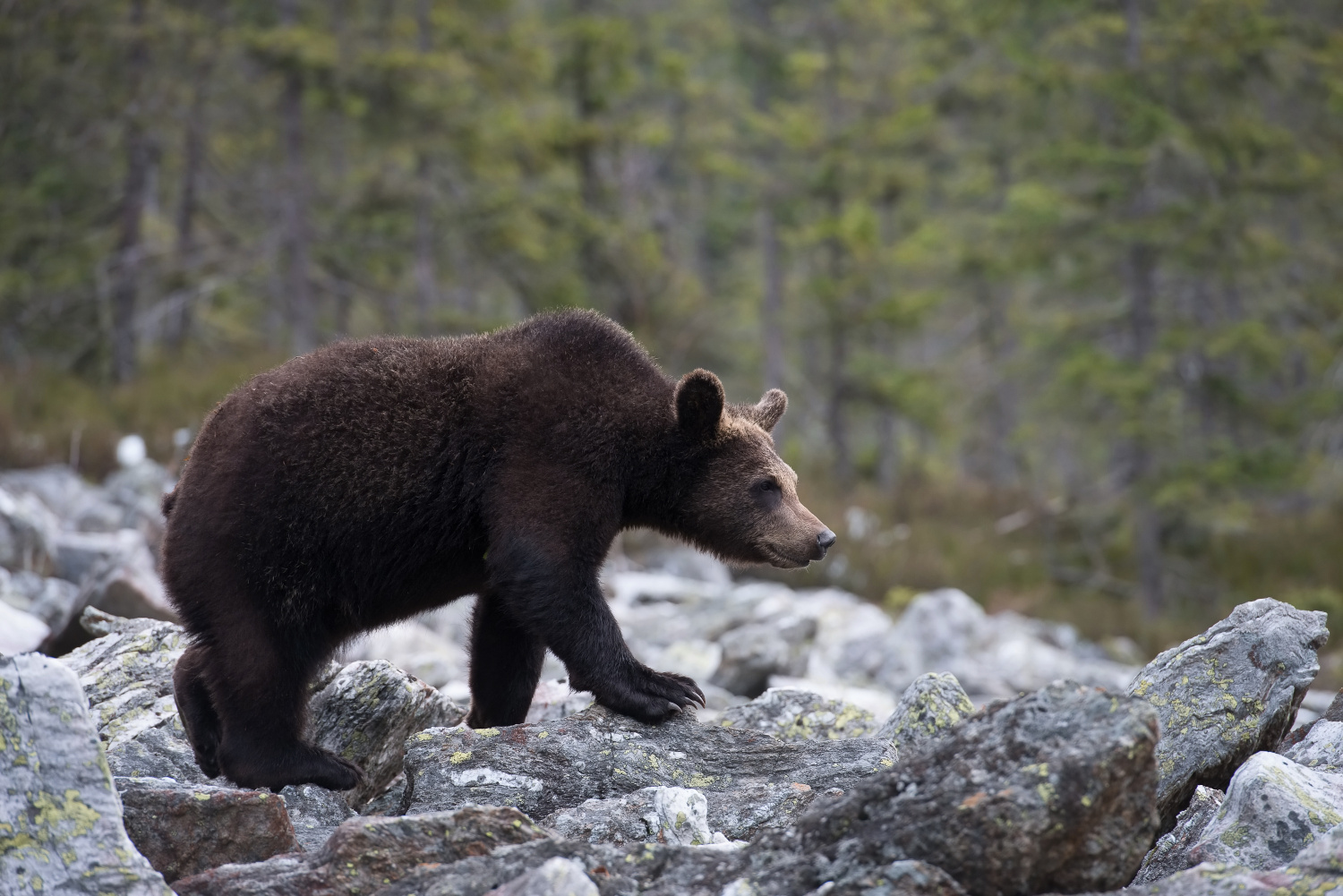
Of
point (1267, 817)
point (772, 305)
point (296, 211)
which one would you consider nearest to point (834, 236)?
point (772, 305)

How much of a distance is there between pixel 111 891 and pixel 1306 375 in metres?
22.7

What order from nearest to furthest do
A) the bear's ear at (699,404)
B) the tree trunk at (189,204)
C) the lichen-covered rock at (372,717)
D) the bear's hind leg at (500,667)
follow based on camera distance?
1. the lichen-covered rock at (372,717)
2. the bear's ear at (699,404)
3. the bear's hind leg at (500,667)
4. the tree trunk at (189,204)

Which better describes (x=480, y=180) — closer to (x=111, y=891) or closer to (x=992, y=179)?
(x=992, y=179)

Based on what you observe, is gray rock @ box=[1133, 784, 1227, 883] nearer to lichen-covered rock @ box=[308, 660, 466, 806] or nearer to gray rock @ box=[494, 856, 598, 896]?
gray rock @ box=[494, 856, 598, 896]

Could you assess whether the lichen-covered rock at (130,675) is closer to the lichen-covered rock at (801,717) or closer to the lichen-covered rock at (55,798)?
the lichen-covered rock at (55,798)

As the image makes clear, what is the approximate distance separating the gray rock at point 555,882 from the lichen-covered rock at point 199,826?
1.25 metres

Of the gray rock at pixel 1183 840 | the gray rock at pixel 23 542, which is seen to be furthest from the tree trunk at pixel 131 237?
the gray rock at pixel 1183 840

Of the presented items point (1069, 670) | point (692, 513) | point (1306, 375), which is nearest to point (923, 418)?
point (1306, 375)

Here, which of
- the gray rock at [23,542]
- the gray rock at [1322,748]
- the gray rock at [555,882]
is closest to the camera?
the gray rock at [555,882]

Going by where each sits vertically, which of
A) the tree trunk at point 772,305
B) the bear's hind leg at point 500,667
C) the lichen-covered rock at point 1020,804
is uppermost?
the lichen-covered rock at point 1020,804

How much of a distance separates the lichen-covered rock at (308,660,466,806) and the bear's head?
148cm

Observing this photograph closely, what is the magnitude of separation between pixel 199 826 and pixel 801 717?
3.10 meters

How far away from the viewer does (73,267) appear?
17.5m

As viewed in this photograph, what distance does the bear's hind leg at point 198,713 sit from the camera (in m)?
5.08
